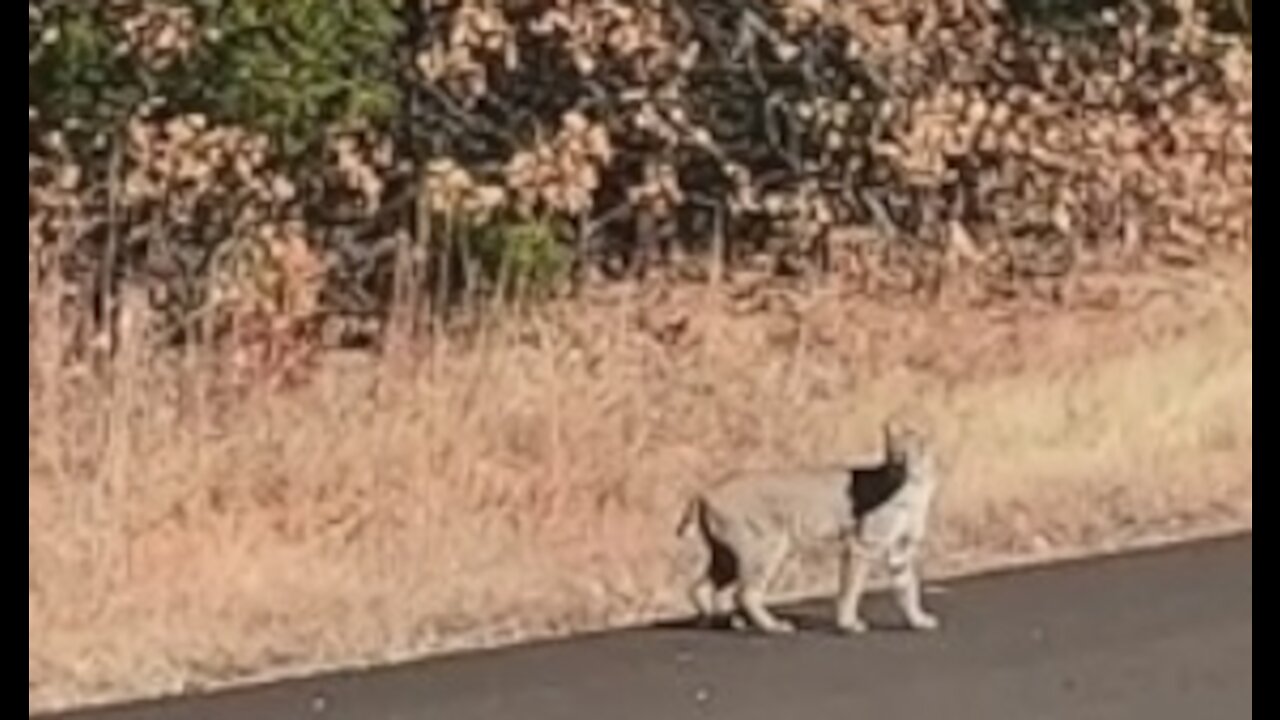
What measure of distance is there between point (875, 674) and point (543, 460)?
3.25 metres

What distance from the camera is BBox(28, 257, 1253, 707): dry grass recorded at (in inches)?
421

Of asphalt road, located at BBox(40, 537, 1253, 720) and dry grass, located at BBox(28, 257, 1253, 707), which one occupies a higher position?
dry grass, located at BBox(28, 257, 1253, 707)

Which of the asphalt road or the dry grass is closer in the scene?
the asphalt road

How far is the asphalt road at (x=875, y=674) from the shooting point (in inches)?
354

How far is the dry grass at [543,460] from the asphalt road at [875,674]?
18.1 inches

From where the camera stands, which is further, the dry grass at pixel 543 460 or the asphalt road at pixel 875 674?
the dry grass at pixel 543 460

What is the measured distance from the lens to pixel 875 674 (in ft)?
30.9

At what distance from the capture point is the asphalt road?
8984mm

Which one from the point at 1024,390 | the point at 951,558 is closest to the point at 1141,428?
the point at 1024,390

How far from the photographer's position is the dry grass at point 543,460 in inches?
421

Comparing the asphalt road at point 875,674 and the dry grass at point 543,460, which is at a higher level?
the dry grass at point 543,460

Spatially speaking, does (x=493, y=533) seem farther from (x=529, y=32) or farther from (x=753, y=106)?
(x=753, y=106)

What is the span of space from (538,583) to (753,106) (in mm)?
5272

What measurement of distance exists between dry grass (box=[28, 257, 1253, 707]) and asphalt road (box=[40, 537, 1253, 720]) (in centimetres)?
46
